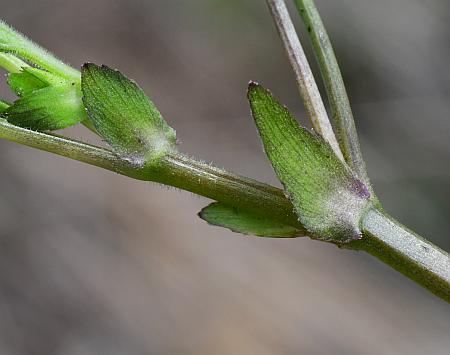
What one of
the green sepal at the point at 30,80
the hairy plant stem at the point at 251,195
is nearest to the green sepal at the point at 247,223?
the hairy plant stem at the point at 251,195

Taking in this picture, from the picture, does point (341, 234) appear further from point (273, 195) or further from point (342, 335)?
point (342, 335)

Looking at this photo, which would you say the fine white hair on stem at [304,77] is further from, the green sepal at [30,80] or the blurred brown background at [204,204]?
the blurred brown background at [204,204]

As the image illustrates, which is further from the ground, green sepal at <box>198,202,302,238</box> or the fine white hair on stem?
the fine white hair on stem

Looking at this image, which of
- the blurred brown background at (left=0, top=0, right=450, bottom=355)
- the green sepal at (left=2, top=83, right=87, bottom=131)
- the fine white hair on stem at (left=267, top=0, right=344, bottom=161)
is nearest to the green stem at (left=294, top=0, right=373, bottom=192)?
the fine white hair on stem at (left=267, top=0, right=344, bottom=161)

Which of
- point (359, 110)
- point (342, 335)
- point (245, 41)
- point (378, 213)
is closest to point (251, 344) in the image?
point (342, 335)

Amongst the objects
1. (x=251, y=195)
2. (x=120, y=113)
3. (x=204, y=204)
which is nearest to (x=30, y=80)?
(x=120, y=113)

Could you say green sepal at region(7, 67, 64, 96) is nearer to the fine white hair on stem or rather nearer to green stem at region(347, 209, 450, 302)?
the fine white hair on stem

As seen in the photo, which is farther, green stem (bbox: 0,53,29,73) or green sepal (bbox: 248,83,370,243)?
green stem (bbox: 0,53,29,73)
